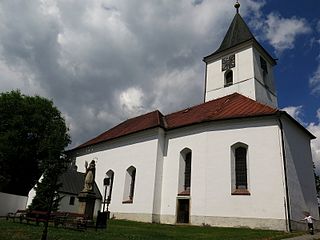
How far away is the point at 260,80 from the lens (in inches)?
1131

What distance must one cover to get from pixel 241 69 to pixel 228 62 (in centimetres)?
206

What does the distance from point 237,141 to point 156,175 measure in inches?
282

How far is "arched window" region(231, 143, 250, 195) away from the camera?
20.6 metres

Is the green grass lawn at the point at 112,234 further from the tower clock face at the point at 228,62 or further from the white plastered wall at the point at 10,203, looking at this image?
the tower clock face at the point at 228,62

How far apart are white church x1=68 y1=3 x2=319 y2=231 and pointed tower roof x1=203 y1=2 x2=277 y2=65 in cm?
24

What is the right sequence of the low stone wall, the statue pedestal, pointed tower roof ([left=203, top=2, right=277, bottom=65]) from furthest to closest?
pointed tower roof ([left=203, top=2, right=277, bottom=65]), the low stone wall, the statue pedestal

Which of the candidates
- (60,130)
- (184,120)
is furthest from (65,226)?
(60,130)

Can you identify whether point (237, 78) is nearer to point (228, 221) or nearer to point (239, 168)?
point (239, 168)

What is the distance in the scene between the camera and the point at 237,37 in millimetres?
32031

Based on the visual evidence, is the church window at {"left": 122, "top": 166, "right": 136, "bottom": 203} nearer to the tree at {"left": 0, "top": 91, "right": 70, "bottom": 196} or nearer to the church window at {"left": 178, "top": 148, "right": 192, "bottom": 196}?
the church window at {"left": 178, "top": 148, "right": 192, "bottom": 196}

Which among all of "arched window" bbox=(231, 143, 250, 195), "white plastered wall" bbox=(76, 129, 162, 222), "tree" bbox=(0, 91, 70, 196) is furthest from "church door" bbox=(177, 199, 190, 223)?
"tree" bbox=(0, 91, 70, 196)

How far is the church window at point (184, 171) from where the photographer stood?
23.5 m

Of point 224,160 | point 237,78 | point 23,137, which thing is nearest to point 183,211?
point 224,160

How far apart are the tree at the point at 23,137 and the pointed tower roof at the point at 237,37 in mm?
19557
